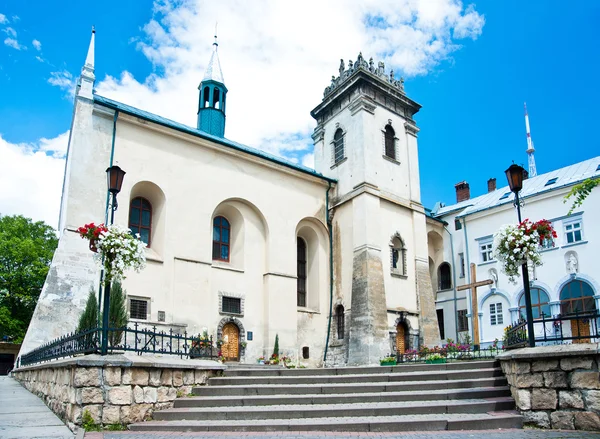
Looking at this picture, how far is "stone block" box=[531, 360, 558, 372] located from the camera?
8422 mm

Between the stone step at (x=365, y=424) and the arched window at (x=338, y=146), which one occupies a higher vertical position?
the arched window at (x=338, y=146)

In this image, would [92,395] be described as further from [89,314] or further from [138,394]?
[89,314]

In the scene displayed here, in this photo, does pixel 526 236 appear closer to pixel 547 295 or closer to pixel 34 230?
pixel 547 295

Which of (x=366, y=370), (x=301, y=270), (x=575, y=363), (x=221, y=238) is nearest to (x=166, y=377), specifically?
(x=366, y=370)

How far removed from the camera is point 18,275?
113 ft

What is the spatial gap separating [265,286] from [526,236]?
1474cm

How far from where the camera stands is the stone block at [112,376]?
8.92 meters

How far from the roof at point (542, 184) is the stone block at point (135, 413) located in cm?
2423

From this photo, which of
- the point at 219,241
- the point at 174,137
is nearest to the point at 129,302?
the point at 219,241

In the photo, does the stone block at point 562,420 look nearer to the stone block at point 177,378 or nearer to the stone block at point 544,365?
the stone block at point 544,365

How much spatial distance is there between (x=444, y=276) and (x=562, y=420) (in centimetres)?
2516

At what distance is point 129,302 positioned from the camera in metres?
18.8

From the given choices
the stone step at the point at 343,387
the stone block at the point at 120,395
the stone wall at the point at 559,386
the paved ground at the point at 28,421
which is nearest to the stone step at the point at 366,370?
the stone step at the point at 343,387

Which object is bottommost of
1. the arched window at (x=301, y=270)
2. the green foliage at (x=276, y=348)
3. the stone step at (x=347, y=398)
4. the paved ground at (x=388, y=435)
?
the paved ground at (x=388, y=435)
